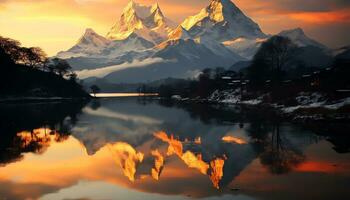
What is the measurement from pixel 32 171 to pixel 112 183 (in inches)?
339

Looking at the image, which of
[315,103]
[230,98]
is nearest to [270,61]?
[230,98]

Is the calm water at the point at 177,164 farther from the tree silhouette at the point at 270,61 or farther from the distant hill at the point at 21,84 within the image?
the distant hill at the point at 21,84

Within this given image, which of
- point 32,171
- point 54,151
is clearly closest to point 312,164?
point 32,171

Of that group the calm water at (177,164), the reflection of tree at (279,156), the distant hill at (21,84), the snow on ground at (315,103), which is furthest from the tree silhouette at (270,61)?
the reflection of tree at (279,156)

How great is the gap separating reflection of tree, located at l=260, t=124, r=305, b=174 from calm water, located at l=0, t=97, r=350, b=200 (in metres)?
0.08

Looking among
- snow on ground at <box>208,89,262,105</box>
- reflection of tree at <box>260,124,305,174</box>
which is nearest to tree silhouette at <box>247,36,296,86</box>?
snow on ground at <box>208,89,262,105</box>

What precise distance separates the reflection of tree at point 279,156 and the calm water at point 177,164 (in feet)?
0.28

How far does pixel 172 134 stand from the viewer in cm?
6431

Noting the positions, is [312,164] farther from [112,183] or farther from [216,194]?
[112,183]

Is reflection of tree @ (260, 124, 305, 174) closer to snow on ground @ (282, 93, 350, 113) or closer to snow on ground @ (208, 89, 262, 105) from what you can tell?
snow on ground @ (282, 93, 350, 113)

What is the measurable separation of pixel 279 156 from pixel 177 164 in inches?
410

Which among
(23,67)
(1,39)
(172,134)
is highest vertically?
(1,39)

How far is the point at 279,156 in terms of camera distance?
4216cm

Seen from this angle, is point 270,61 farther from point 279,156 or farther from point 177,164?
point 177,164
